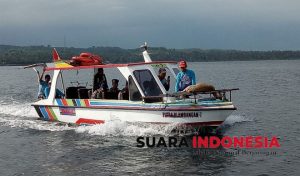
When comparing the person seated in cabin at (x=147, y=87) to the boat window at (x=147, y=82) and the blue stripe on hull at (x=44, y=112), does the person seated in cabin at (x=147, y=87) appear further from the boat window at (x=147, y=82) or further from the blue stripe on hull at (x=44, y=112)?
the blue stripe on hull at (x=44, y=112)

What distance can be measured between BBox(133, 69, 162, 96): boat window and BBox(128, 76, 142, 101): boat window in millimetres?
219

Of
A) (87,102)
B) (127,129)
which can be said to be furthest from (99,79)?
(127,129)

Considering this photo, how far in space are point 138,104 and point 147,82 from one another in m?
1.07

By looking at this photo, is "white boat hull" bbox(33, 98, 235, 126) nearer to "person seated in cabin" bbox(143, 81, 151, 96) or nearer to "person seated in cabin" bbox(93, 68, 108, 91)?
"person seated in cabin" bbox(143, 81, 151, 96)

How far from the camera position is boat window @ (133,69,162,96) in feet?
55.1

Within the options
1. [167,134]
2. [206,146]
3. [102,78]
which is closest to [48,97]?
[102,78]

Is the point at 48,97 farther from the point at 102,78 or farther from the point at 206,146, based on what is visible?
the point at 206,146

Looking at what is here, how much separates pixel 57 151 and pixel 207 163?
17.6ft

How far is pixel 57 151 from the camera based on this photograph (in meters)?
15.4

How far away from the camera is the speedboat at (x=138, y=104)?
1538 centimetres

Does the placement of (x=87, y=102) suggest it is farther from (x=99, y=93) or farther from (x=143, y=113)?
(x=143, y=113)

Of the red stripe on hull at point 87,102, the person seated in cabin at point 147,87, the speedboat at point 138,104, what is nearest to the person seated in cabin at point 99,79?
the speedboat at point 138,104

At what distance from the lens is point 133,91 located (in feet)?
55.0

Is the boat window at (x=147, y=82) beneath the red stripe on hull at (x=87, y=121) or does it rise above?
above
